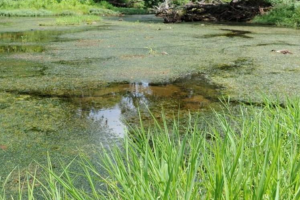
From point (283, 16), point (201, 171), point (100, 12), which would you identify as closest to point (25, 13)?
point (100, 12)

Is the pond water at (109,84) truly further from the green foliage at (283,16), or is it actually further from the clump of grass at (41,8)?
the clump of grass at (41,8)

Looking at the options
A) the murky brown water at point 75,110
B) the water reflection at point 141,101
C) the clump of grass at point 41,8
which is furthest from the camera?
the clump of grass at point 41,8

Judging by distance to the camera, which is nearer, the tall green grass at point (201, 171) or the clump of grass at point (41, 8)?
the tall green grass at point (201, 171)

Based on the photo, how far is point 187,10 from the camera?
8734mm

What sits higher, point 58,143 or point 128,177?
point 128,177

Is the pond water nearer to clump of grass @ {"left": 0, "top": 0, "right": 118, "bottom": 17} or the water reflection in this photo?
the water reflection

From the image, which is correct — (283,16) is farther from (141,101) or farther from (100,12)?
(100,12)

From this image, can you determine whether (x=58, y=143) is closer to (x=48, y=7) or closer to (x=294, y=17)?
(x=294, y=17)

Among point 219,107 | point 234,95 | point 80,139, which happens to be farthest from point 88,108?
point 234,95

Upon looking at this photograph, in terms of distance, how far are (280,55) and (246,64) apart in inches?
22.5

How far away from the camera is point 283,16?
7.33 m

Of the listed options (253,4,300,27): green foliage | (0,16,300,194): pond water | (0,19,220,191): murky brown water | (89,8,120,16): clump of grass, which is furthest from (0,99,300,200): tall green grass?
(89,8,120,16): clump of grass

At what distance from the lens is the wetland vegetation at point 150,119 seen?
2.65 ft

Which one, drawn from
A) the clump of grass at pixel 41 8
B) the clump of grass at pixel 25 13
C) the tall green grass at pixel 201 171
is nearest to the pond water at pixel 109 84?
the tall green grass at pixel 201 171
